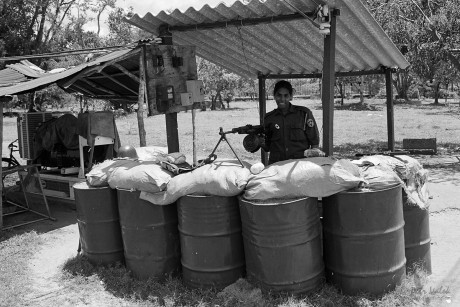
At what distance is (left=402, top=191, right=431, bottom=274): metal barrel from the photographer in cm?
417

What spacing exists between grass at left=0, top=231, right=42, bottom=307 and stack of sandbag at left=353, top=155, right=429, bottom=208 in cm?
340

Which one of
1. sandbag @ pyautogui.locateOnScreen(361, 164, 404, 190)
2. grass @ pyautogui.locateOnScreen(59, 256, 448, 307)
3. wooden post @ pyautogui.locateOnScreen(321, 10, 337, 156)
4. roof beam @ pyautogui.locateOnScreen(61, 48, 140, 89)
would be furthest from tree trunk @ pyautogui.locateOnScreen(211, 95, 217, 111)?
sandbag @ pyautogui.locateOnScreen(361, 164, 404, 190)

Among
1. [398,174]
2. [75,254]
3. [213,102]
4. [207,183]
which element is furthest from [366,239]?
[213,102]

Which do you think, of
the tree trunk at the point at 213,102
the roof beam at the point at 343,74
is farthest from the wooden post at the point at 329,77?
the tree trunk at the point at 213,102

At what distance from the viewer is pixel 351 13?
513cm

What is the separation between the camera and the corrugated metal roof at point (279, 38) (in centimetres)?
518

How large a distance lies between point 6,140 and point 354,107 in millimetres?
25964

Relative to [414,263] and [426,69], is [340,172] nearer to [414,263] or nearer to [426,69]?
[414,263]

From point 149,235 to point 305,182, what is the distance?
1574 millimetres

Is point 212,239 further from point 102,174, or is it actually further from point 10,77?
point 10,77

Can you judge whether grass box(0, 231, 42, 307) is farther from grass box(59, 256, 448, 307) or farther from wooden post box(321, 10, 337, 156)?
wooden post box(321, 10, 337, 156)

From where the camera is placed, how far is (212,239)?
3883mm

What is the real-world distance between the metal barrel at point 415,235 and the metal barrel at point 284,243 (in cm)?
97

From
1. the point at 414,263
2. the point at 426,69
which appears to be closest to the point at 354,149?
the point at 426,69
